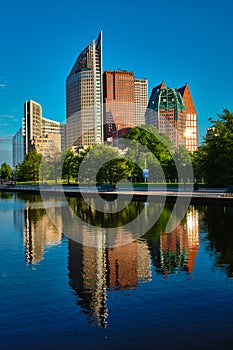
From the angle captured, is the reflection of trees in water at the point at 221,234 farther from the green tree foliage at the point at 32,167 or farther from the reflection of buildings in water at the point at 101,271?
the green tree foliage at the point at 32,167

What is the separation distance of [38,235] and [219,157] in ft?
92.6

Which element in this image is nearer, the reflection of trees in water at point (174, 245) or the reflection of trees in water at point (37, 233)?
the reflection of trees in water at point (174, 245)

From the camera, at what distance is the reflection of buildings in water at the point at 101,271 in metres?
11.3

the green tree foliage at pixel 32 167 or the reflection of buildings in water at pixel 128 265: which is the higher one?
the green tree foliage at pixel 32 167

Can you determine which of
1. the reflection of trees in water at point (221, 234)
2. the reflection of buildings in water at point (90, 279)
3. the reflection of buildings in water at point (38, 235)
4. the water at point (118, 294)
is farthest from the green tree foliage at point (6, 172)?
the reflection of buildings in water at point (90, 279)

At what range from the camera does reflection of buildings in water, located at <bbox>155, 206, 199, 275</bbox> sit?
15.3 metres

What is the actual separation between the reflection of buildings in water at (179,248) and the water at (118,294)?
0.04 metres

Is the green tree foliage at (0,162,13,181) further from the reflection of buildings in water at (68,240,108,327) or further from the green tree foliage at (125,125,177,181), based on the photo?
the reflection of buildings in water at (68,240,108,327)

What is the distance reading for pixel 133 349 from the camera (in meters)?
8.54

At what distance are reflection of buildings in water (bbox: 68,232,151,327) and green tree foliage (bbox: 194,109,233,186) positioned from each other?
28.6m

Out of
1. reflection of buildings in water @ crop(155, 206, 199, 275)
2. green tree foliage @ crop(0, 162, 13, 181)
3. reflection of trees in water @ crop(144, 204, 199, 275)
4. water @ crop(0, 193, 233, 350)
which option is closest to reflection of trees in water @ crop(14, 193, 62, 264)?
water @ crop(0, 193, 233, 350)

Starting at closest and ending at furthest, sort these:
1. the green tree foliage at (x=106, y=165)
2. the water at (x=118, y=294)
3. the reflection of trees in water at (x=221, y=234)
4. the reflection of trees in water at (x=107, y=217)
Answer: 1. the water at (x=118, y=294)
2. the reflection of trees in water at (x=221, y=234)
3. the reflection of trees in water at (x=107, y=217)
4. the green tree foliage at (x=106, y=165)

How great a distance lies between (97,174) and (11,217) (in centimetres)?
4387

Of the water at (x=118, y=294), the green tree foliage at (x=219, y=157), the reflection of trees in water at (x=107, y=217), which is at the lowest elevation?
the water at (x=118, y=294)
